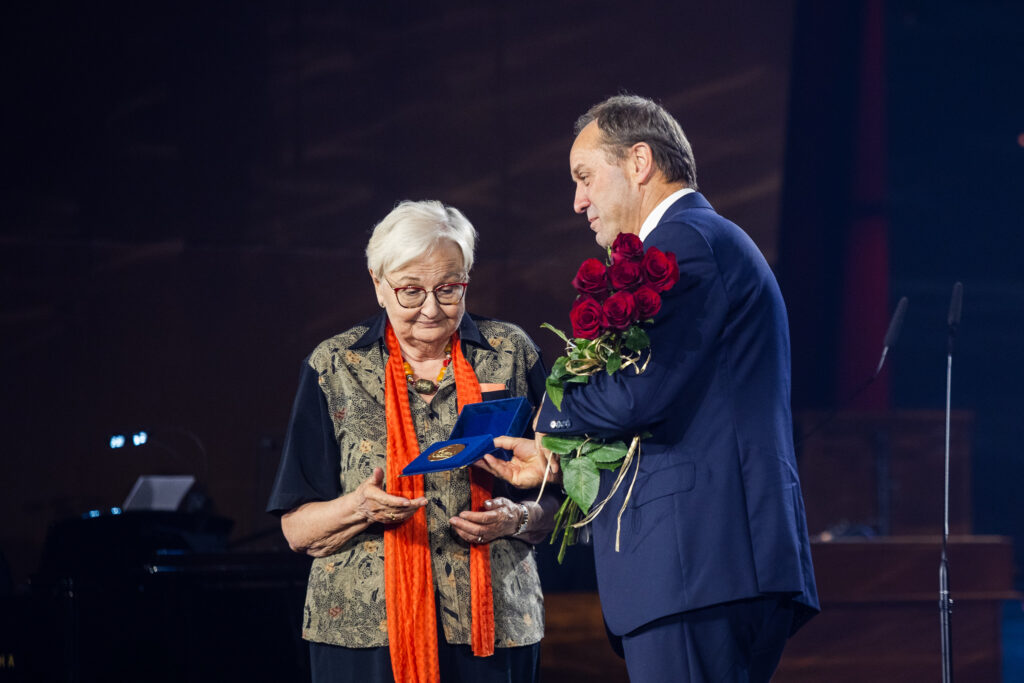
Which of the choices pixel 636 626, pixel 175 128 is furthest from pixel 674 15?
pixel 636 626

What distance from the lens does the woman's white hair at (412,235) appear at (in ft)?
7.02

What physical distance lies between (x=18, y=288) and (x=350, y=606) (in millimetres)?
3332

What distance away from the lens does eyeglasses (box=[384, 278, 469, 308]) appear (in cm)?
217

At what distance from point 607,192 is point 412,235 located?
0.48m

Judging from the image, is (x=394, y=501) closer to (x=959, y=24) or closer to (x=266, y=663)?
(x=266, y=663)

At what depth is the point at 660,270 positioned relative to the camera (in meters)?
1.59

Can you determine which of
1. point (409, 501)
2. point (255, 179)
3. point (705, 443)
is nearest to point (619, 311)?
point (705, 443)

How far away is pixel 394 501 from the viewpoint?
1.93 metres

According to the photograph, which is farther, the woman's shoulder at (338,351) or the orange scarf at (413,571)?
the woman's shoulder at (338,351)

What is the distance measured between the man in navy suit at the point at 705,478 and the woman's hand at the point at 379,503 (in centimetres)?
37

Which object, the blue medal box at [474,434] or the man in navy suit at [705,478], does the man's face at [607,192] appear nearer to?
the man in navy suit at [705,478]

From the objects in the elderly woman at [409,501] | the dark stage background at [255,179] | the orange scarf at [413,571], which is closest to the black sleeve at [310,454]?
the elderly woman at [409,501]

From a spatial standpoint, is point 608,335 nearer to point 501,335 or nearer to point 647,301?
point 647,301

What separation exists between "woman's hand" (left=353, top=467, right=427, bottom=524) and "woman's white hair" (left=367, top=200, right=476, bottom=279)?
470mm
